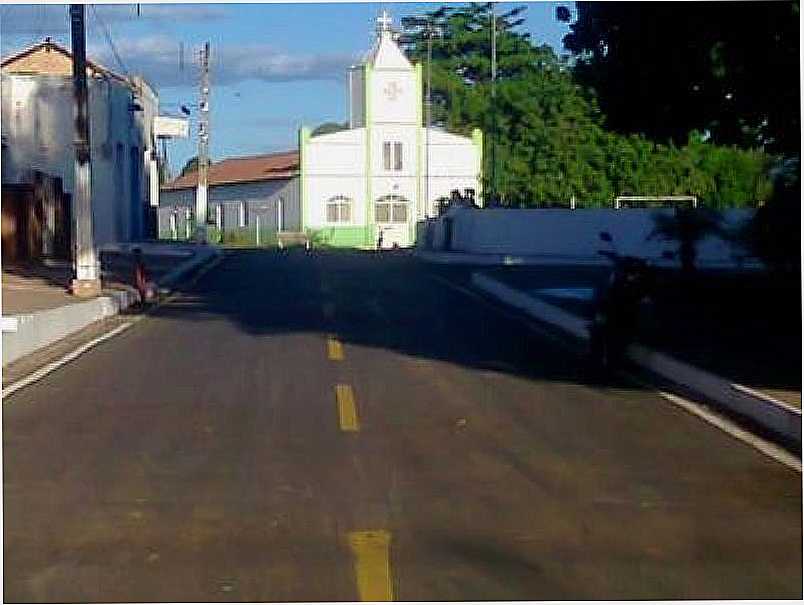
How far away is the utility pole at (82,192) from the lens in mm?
31172

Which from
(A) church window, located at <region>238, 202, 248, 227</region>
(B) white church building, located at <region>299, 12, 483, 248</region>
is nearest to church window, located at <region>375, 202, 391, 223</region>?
(B) white church building, located at <region>299, 12, 483, 248</region>

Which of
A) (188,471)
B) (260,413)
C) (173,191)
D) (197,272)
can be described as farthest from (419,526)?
(173,191)

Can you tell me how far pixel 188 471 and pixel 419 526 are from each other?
2576 millimetres

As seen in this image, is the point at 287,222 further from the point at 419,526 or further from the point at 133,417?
the point at 419,526

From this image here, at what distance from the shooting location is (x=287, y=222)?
264ft

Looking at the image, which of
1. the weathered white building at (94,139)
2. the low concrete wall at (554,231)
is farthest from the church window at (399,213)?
the low concrete wall at (554,231)

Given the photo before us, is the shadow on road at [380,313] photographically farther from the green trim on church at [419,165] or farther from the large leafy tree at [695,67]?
the green trim on church at [419,165]

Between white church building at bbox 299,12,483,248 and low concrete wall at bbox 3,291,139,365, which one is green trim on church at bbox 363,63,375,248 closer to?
white church building at bbox 299,12,483,248

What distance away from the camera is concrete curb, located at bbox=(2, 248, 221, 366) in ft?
66.1

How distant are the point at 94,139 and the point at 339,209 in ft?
79.3

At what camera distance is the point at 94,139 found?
54.9m

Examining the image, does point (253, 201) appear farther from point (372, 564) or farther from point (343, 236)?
point (372, 564)

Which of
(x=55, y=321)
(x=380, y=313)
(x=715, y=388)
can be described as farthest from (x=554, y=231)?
(x=715, y=388)

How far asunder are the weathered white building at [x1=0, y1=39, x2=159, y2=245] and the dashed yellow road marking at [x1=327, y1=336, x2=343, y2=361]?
2422 centimetres
